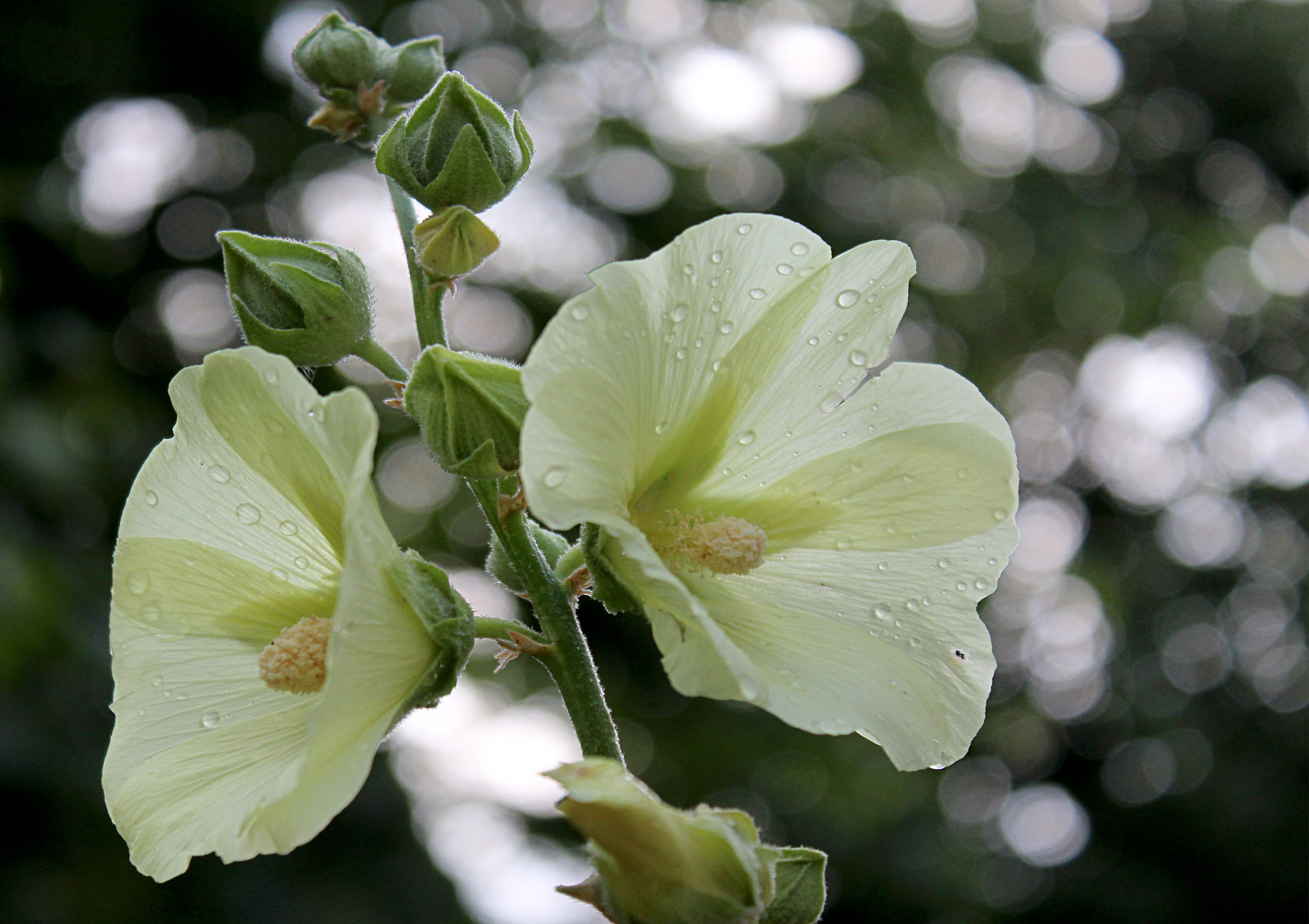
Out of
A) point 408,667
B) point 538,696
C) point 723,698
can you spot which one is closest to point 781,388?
point 723,698

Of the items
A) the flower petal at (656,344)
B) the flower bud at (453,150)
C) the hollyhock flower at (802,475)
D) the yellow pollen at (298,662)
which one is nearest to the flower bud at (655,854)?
the hollyhock flower at (802,475)

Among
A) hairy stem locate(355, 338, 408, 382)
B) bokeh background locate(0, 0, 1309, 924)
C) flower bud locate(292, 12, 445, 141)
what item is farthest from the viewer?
bokeh background locate(0, 0, 1309, 924)

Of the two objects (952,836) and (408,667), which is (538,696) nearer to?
(952,836)

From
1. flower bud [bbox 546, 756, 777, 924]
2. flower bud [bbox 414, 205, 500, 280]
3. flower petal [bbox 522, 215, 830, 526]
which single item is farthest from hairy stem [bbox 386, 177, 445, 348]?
flower bud [bbox 546, 756, 777, 924]

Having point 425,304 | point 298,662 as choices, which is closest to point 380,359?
point 425,304

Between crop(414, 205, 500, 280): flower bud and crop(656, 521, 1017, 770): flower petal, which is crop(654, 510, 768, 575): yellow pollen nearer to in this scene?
crop(656, 521, 1017, 770): flower petal

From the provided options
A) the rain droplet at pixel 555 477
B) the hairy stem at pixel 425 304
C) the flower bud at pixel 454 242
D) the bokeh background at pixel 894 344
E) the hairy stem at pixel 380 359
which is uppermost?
the flower bud at pixel 454 242

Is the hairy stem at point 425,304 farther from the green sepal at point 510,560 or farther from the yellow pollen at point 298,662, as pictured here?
the yellow pollen at point 298,662
